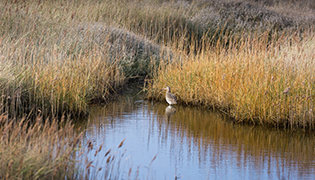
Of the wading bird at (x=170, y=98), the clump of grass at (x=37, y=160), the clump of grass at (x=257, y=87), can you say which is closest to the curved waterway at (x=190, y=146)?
the wading bird at (x=170, y=98)

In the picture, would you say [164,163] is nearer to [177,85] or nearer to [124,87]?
[177,85]

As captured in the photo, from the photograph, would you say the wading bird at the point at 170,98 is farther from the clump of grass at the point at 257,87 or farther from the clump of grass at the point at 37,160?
the clump of grass at the point at 37,160

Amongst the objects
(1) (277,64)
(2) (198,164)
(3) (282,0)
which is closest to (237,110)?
(1) (277,64)

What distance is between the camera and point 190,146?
238 inches

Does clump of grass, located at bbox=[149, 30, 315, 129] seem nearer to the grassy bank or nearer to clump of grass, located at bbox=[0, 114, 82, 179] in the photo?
the grassy bank

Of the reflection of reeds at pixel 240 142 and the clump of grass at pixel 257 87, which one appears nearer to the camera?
the reflection of reeds at pixel 240 142

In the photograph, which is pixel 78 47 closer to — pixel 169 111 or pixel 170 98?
pixel 170 98

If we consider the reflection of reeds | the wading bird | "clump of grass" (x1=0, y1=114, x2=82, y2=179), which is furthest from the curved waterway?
"clump of grass" (x1=0, y1=114, x2=82, y2=179)

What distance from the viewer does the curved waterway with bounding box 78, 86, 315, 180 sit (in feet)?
16.3

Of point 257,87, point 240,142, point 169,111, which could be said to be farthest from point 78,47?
point 240,142

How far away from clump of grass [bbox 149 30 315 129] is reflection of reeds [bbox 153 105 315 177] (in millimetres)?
314

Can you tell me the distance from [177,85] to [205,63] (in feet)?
2.55

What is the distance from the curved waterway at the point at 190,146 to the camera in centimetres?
498

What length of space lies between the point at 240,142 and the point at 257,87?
131cm
